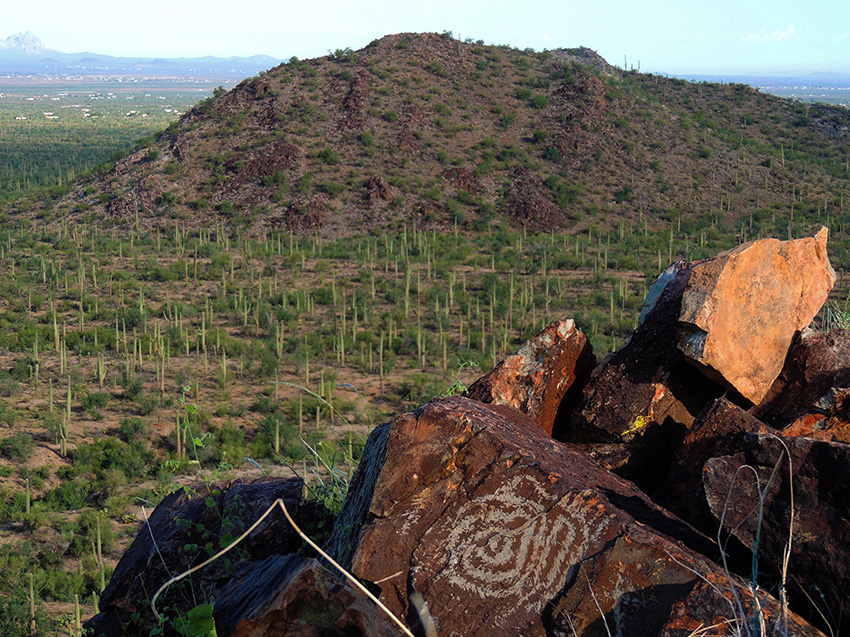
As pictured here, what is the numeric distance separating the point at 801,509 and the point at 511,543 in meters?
0.93

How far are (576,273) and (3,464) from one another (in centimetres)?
1542

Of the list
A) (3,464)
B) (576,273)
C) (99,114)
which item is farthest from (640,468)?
(99,114)

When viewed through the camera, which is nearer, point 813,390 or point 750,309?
point 813,390

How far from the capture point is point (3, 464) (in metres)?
10.5

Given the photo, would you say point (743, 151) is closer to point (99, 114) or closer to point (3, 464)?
point (3, 464)

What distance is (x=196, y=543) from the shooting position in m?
3.53

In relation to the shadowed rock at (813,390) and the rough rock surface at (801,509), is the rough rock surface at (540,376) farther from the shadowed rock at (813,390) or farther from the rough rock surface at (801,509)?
the rough rock surface at (801,509)

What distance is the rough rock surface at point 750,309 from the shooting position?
3.73 m

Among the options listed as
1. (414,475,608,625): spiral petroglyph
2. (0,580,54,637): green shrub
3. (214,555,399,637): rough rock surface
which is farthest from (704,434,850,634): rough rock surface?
(0,580,54,637): green shrub

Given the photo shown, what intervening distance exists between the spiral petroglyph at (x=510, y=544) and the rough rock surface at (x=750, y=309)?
4.64ft

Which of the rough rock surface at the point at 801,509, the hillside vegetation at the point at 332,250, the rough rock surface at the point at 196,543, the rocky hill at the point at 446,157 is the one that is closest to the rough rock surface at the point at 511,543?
the rough rock surface at the point at 801,509

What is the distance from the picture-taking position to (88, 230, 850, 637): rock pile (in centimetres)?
236

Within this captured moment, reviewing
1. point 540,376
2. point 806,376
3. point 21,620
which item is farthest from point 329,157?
point 806,376

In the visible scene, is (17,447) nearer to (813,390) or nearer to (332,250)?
(813,390)
